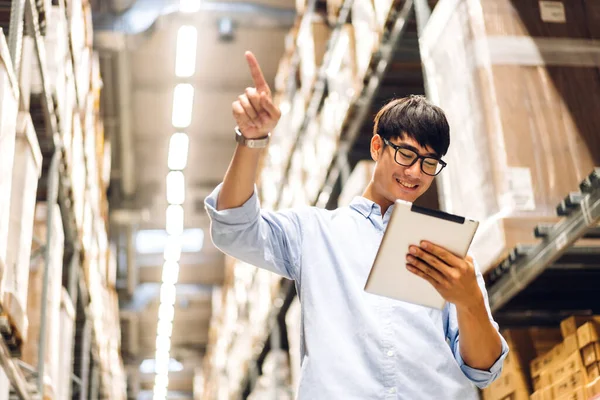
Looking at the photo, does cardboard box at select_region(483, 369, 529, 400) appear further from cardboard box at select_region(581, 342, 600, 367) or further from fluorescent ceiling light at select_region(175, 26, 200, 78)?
fluorescent ceiling light at select_region(175, 26, 200, 78)

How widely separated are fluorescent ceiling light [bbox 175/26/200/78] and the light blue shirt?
25.0 ft

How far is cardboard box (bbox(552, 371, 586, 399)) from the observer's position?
9.19ft

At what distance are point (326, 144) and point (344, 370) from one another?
441cm

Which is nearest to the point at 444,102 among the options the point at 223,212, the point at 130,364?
the point at 223,212

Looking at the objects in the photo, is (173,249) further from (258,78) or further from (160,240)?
(258,78)

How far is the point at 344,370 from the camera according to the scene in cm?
175

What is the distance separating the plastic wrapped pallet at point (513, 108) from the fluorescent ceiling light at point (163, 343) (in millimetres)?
14863

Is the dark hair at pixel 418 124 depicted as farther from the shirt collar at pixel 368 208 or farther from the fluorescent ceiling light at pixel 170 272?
the fluorescent ceiling light at pixel 170 272

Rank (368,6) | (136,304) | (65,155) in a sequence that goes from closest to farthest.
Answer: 1. (368,6)
2. (65,155)
3. (136,304)

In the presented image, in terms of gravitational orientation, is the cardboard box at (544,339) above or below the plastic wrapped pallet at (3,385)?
above

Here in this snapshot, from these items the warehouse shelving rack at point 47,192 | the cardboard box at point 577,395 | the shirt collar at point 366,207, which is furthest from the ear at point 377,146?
the warehouse shelving rack at point 47,192

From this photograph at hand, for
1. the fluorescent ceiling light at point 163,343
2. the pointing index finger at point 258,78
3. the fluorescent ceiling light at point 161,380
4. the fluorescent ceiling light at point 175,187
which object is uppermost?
the pointing index finger at point 258,78

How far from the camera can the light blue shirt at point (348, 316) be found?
1756mm

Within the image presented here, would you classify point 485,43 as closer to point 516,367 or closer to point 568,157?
point 568,157
